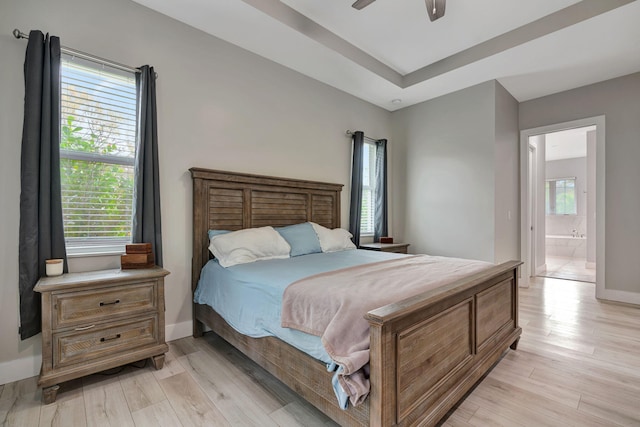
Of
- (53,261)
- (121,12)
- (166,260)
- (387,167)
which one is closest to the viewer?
(53,261)

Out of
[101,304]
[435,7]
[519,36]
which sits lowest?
[101,304]

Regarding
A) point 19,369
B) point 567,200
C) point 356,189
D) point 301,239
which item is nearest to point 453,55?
point 356,189

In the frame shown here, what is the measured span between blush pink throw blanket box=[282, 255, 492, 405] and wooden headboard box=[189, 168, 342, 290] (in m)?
1.34

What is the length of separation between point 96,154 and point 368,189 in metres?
3.38

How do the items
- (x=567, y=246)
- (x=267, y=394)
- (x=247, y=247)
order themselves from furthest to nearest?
1. (x=567, y=246)
2. (x=247, y=247)
3. (x=267, y=394)

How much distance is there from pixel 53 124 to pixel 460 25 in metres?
3.54

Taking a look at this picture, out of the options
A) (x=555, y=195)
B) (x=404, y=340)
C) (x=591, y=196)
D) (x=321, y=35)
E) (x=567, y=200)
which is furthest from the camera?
(x=555, y=195)

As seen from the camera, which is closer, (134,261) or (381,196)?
(134,261)

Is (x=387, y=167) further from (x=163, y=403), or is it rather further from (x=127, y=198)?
(x=163, y=403)

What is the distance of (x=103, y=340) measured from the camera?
1949mm

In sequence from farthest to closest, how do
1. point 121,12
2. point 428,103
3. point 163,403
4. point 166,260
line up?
point 428,103
point 166,260
point 121,12
point 163,403

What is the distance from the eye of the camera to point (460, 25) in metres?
2.98

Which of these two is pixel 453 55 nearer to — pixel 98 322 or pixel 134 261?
pixel 134 261

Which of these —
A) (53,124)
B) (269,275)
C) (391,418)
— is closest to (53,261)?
(53,124)
